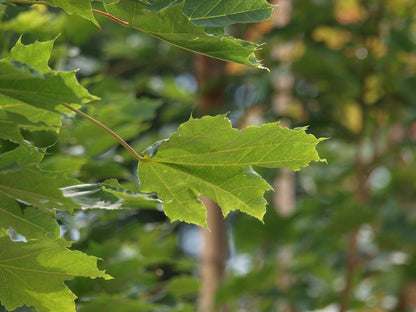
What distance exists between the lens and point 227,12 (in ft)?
1.28

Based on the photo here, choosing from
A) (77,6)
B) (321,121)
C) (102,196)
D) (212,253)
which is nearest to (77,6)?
(77,6)

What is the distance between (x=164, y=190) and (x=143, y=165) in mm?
19

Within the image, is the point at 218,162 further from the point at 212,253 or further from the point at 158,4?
the point at 212,253

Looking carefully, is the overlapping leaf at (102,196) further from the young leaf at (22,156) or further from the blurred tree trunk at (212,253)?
the blurred tree trunk at (212,253)

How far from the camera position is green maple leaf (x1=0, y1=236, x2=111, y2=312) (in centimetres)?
36

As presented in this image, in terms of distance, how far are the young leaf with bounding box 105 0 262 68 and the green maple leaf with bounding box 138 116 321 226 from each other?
0.04m

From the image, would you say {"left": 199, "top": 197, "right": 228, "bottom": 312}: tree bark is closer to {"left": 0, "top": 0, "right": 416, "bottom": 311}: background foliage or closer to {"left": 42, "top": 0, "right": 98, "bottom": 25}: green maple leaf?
{"left": 0, "top": 0, "right": 416, "bottom": 311}: background foliage

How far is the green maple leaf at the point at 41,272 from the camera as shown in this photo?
0.36 m

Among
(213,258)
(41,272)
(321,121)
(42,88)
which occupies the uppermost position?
(42,88)

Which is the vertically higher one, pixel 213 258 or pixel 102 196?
pixel 102 196

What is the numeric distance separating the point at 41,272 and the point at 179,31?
0.51 feet

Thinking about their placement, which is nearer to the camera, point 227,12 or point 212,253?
point 227,12

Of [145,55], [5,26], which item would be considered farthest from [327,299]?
[5,26]

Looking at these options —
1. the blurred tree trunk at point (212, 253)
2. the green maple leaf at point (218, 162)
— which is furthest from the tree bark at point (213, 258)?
the green maple leaf at point (218, 162)
